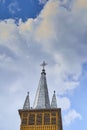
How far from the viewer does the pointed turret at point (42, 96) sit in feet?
243

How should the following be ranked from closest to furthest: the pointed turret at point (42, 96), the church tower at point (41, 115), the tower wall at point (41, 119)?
the tower wall at point (41, 119)
the church tower at point (41, 115)
the pointed turret at point (42, 96)

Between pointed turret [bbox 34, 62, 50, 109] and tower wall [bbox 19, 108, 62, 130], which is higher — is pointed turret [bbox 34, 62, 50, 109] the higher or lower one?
the higher one

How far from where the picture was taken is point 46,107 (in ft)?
241

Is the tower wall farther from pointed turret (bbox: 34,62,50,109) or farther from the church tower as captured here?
pointed turret (bbox: 34,62,50,109)

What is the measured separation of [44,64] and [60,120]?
13542mm

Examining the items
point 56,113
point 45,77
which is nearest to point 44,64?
point 45,77

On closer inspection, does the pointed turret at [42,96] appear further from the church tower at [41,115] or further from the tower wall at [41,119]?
the tower wall at [41,119]

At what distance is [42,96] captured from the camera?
7669 centimetres

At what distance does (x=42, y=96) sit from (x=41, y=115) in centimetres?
632

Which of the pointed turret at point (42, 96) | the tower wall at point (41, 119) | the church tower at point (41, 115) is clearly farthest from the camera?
the pointed turret at point (42, 96)

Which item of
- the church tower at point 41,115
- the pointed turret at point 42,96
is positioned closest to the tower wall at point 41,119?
the church tower at point 41,115

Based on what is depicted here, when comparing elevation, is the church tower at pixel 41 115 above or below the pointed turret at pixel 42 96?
below

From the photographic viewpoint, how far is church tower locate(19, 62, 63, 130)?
69562 millimetres

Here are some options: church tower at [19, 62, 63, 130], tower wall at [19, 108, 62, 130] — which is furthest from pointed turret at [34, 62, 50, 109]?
tower wall at [19, 108, 62, 130]
